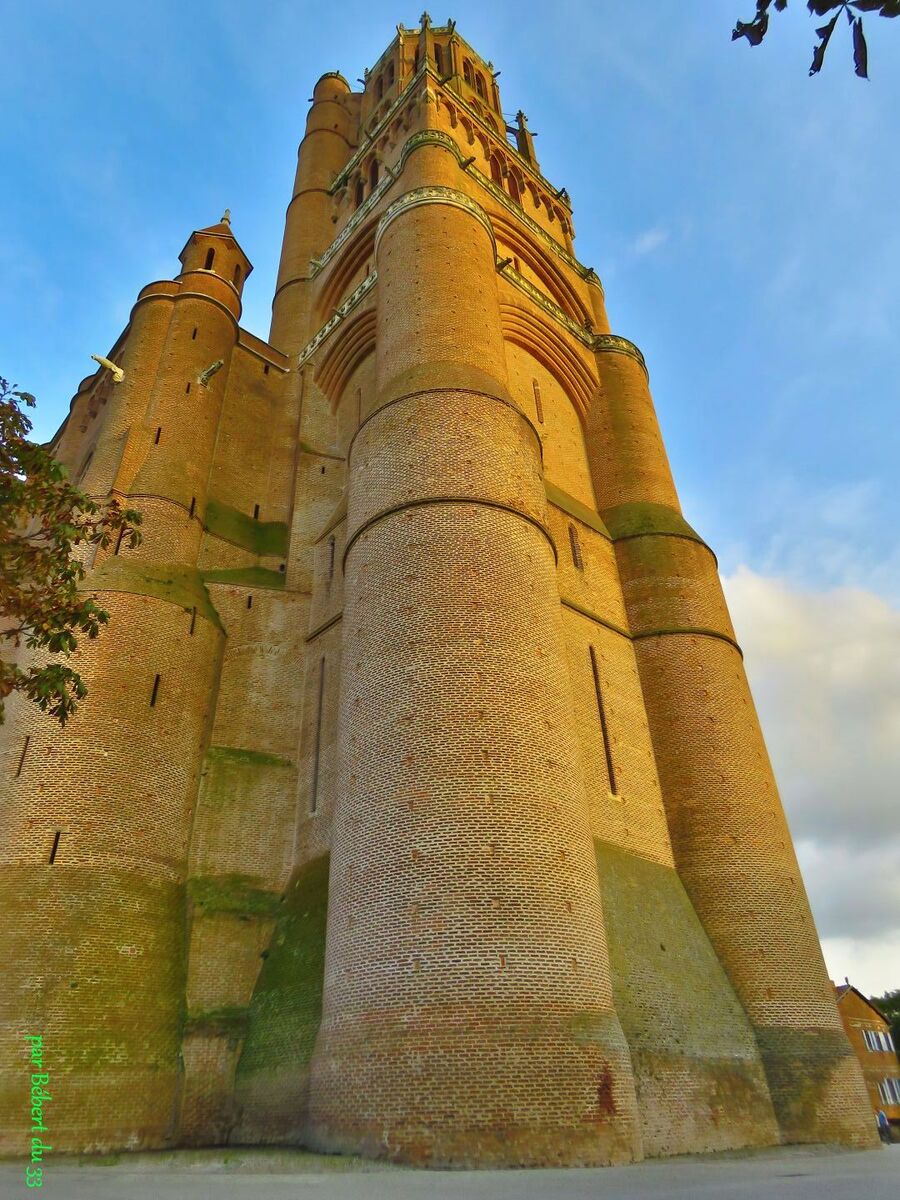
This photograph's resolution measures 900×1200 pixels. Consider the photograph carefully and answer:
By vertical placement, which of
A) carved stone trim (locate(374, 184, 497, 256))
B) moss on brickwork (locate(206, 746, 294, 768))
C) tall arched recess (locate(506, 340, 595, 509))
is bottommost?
moss on brickwork (locate(206, 746, 294, 768))

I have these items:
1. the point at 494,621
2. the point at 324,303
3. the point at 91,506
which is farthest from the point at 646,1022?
the point at 324,303

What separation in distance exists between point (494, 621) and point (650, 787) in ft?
16.5

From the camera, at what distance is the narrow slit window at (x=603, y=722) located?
12.8 m

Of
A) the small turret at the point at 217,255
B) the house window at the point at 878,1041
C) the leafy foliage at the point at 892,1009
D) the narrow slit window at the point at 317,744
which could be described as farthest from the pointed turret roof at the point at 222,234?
the leafy foliage at the point at 892,1009

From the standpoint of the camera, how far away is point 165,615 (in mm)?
13273

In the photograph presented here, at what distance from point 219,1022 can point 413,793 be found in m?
4.36

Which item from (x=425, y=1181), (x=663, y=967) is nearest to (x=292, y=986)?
(x=425, y=1181)

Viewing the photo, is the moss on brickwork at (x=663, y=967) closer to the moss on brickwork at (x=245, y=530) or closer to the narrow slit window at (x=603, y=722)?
the narrow slit window at (x=603, y=722)

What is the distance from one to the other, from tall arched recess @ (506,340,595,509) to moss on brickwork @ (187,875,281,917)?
9300mm

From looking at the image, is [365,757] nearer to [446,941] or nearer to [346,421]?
[446,941]

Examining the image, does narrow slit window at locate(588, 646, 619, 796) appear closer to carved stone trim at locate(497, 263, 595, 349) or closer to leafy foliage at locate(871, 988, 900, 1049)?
carved stone trim at locate(497, 263, 595, 349)

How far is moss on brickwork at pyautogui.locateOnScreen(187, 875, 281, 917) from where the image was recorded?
1149 cm

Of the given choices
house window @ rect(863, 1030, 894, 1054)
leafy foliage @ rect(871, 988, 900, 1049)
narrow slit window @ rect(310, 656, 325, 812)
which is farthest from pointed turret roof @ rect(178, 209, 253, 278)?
leafy foliage @ rect(871, 988, 900, 1049)

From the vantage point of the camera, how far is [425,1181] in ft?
20.6
